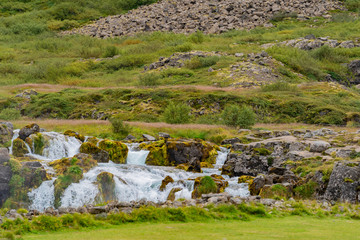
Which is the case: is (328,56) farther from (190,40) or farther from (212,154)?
(212,154)

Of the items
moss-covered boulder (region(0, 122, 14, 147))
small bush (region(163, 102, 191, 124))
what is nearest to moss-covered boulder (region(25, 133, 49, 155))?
moss-covered boulder (region(0, 122, 14, 147))

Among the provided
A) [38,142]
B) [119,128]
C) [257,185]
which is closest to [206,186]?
[257,185]

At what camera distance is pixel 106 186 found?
19047 millimetres

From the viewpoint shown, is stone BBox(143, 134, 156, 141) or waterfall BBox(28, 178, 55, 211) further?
stone BBox(143, 134, 156, 141)

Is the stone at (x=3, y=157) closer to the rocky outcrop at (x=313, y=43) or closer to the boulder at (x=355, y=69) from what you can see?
the boulder at (x=355, y=69)

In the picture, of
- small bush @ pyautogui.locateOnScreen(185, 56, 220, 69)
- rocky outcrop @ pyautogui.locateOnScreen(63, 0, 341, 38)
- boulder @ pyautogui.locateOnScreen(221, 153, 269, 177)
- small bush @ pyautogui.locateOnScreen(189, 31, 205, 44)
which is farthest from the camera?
rocky outcrop @ pyautogui.locateOnScreen(63, 0, 341, 38)

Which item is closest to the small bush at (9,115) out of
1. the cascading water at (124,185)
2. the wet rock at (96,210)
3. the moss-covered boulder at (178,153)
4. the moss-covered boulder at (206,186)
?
the cascading water at (124,185)

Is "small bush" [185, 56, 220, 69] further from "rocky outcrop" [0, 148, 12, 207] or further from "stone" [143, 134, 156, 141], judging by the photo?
"rocky outcrop" [0, 148, 12, 207]

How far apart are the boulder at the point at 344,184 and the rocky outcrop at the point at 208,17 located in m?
73.6

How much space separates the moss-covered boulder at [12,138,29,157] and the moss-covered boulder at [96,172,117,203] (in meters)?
6.37

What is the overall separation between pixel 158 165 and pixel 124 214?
12.9 m

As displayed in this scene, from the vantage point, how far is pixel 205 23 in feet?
303

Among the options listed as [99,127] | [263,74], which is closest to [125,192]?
[99,127]

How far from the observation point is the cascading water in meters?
18.0
